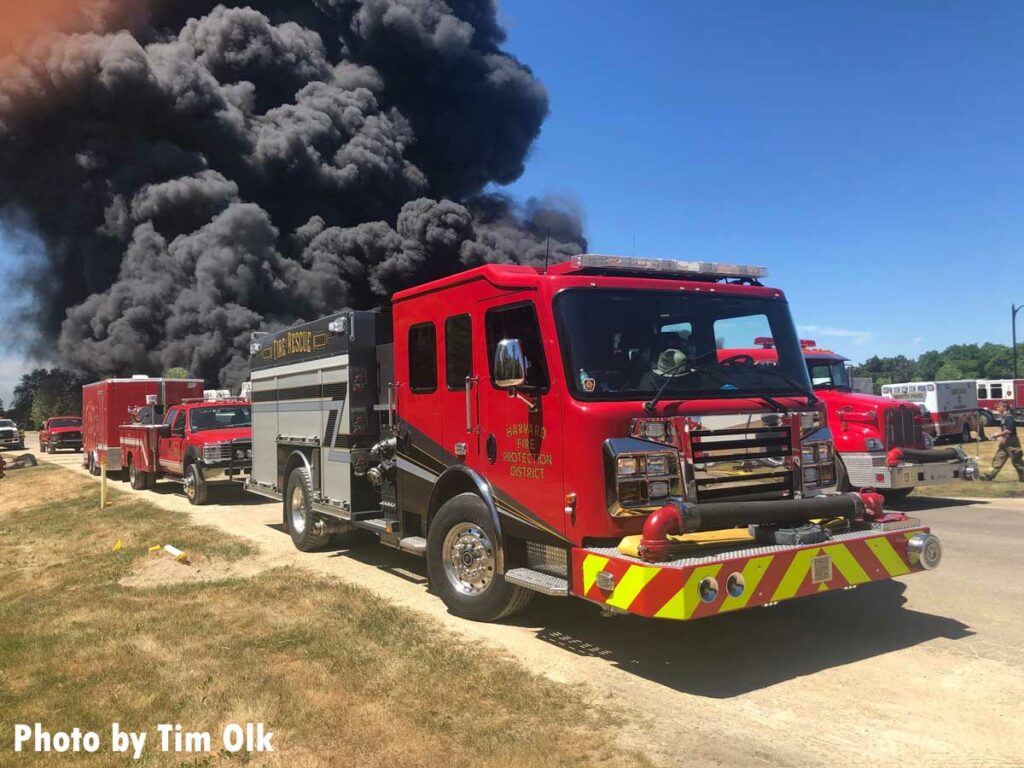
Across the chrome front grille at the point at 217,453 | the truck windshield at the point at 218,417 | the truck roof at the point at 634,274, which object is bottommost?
the chrome front grille at the point at 217,453

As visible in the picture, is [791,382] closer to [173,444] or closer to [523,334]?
[523,334]

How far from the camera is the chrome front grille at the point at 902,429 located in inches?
454

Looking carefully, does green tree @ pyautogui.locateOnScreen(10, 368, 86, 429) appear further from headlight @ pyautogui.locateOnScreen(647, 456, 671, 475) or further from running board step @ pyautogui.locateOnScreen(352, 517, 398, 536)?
headlight @ pyautogui.locateOnScreen(647, 456, 671, 475)

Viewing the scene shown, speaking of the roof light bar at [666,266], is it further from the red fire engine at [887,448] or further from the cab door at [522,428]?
Result: the red fire engine at [887,448]

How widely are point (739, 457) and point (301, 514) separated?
5939mm

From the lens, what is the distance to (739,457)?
539cm

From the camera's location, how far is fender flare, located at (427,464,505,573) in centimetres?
579

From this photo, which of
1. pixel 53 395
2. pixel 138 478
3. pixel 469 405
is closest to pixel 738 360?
pixel 469 405

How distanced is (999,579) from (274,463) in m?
8.14

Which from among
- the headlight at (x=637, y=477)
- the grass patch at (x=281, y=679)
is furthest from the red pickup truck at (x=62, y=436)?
the headlight at (x=637, y=477)

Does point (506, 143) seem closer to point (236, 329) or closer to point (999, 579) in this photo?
point (236, 329)

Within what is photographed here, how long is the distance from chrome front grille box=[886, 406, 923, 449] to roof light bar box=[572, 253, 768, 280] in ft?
20.3

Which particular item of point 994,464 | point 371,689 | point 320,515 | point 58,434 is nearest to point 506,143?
point 58,434

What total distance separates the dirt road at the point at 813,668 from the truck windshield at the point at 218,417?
8.86 m
